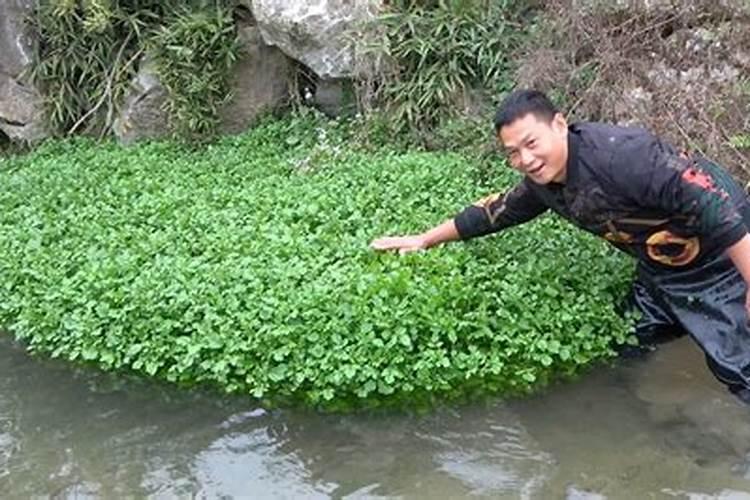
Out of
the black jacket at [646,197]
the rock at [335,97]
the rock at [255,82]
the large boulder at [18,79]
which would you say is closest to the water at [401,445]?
the black jacket at [646,197]

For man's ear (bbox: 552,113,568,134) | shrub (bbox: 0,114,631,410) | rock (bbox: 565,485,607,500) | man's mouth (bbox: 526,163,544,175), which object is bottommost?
rock (bbox: 565,485,607,500)

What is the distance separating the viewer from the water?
3998 millimetres

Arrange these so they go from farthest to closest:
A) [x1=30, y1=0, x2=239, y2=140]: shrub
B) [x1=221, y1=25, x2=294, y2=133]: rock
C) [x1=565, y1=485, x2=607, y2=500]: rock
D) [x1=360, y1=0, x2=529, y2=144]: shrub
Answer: [x1=221, y1=25, x2=294, y2=133]: rock < [x1=30, y1=0, x2=239, y2=140]: shrub < [x1=360, y1=0, x2=529, y2=144]: shrub < [x1=565, y1=485, x2=607, y2=500]: rock

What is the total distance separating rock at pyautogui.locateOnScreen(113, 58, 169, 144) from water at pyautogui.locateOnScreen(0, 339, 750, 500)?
4431mm

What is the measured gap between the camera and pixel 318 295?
15.6 ft

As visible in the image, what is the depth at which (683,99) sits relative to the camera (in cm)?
660

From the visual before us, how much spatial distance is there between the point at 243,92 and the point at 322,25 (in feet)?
3.96

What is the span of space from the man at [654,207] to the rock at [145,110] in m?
4.96

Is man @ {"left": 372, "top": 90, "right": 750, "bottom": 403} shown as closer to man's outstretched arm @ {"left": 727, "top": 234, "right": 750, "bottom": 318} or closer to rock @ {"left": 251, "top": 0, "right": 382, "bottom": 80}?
man's outstretched arm @ {"left": 727, "top": 234, "right": 750, "bottom": 318}

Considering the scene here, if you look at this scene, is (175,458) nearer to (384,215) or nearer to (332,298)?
(332,298)

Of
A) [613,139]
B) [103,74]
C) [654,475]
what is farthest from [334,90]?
[654,475]

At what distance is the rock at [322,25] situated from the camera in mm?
8086

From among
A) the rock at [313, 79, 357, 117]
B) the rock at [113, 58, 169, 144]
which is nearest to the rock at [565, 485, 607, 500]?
the rock at [313, 79, 357, 117]

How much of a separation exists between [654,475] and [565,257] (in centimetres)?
147
